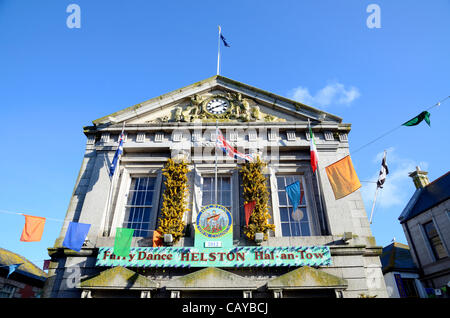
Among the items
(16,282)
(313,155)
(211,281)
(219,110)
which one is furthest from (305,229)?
(16,282)

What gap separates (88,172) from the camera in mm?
12633

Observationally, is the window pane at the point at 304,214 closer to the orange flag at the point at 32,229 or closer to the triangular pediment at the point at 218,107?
the triangular pediment at the point at 218,107

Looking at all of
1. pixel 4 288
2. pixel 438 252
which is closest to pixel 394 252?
pixel 438 252

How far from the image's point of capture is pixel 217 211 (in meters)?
11.0

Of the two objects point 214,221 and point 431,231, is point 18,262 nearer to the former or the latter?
point 214,221

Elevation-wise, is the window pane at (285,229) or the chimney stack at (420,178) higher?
the chimney stack at (420,178)

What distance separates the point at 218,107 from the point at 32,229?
33.0 feet

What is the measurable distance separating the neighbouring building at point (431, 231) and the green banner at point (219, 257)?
19.2 metres

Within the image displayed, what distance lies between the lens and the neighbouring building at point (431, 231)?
73.0ft

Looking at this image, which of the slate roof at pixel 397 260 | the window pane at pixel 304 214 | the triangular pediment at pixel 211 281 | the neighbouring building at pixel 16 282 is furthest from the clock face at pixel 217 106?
the slate roof at pixel 397 260

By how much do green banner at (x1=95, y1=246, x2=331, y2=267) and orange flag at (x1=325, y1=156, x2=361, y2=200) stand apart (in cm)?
232

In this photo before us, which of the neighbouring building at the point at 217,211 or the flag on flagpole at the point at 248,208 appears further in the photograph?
the flag on flagpole at the point at 248,208

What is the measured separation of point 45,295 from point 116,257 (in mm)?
2904
